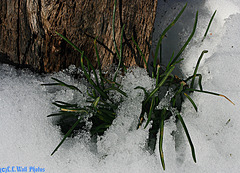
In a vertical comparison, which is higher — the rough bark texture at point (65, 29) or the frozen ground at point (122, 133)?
the rough bark texture at point (65, 29)

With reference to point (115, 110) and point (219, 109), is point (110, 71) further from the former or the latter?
point (219, 109)

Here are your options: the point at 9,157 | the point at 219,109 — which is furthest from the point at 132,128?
Answer: the point at 9,157

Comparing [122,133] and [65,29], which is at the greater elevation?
[65,29]

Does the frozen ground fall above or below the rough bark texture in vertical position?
below
